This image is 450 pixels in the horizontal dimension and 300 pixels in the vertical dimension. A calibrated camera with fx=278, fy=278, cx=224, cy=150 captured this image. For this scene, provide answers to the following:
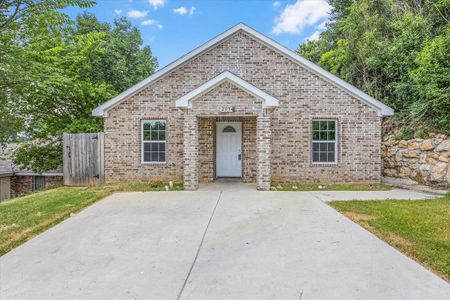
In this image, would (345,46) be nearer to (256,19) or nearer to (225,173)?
(256,19)

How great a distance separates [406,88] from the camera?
11883 millimetres

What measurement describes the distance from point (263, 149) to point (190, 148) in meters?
2.59

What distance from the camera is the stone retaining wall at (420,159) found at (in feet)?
31.1

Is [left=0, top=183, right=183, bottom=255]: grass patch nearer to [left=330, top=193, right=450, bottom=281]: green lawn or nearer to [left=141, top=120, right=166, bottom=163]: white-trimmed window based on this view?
[left=141, top=120, right=166, bottom=163]: white-trimmed window

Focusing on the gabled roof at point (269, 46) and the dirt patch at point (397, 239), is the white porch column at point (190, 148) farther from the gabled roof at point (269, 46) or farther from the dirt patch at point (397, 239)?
the dirt patch at point (397, 239)

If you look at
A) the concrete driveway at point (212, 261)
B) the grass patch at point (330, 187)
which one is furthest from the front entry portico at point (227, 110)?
Answer: the concrete driveway at point (212, 261)

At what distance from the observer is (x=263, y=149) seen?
977 centimetres

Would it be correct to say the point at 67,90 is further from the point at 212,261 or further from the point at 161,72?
the point at 212,261

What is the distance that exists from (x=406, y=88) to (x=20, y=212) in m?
14.4

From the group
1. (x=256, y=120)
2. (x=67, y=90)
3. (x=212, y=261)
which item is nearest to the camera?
(x=212, y=261)

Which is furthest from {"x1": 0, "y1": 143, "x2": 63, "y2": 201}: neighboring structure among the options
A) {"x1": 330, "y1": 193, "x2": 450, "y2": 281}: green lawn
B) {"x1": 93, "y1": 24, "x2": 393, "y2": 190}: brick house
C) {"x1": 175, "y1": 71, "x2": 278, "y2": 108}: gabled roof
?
{"x1": 330, "y1": 193, "x2": 450, "y2": 281}: green lawn

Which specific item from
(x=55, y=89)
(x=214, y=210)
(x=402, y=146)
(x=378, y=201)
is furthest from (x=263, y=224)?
(x=55, y=89)

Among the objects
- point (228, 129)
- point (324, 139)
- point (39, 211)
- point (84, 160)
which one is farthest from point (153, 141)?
point (324, 139)

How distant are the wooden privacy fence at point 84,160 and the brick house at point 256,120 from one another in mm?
338
